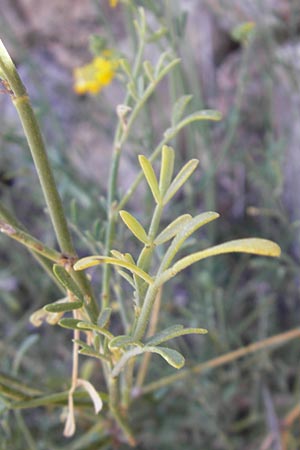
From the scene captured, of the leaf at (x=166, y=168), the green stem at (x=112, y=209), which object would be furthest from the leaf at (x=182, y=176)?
the green stem at (x=112, y=209)

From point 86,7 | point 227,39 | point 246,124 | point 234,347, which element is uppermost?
point 86,7

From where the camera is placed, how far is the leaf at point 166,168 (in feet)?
1.07

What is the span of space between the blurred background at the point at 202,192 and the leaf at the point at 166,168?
0.50 ft

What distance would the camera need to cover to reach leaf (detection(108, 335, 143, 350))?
0.34 meters

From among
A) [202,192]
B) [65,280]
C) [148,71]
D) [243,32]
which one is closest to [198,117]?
[148,71]

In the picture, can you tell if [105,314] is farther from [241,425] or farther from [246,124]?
[246,124]

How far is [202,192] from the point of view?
3.96 ft

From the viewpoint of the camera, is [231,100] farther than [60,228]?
Yes

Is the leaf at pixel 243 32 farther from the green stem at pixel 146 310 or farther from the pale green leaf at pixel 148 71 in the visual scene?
the green stem at pixel 146 310

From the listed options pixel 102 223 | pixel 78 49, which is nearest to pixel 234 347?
pixel 102 223

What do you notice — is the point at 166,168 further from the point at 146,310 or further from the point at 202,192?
the point at 202,192

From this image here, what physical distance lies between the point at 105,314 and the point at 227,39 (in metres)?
1.11

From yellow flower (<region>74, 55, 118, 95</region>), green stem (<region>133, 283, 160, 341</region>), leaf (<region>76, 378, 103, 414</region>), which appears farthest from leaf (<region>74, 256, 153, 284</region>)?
yellow flower (<region>74, 55, 118, 95</region>)

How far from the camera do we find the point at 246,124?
48.0 inches
